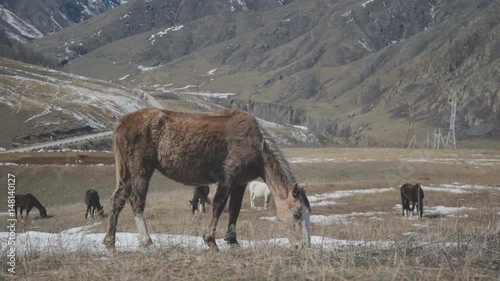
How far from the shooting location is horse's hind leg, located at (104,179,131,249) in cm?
868

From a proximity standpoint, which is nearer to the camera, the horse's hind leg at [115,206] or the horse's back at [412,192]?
the horse's hind leg at [115,206]

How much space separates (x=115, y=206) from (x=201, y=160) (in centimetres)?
175

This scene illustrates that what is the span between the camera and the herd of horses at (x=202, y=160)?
8.97 metres

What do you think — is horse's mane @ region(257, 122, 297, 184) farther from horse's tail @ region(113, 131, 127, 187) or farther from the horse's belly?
horse's tail @ region(113, 131, 127, 187)

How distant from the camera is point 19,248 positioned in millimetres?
7367

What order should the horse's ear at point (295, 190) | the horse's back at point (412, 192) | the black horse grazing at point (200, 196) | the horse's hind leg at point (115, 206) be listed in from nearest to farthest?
the horse's hind leg at point (115, 206)
the horse's ear at point (295, 190)
the black horse grazing at point (200, 196)
the horse's back at point (412, 192)

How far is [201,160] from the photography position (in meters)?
9.10

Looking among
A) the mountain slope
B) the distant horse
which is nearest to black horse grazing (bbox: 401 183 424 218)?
the distant horse

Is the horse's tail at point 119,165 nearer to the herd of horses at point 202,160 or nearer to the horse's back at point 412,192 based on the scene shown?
the herd of horses at point 202,160

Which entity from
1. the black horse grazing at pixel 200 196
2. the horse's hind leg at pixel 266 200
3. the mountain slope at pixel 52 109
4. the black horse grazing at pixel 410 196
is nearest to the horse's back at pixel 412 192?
the black horse grazing at pixel 410 196

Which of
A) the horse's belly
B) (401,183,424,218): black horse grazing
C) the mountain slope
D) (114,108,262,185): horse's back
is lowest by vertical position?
(401,183,424,218): black horse grazing

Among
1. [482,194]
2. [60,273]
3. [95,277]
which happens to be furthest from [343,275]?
[482,194]

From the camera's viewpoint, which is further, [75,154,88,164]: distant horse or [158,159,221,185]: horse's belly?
[75,154,88,164]: distant horse

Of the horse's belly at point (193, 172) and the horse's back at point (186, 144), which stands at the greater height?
the horse's back at point (186, 144)
